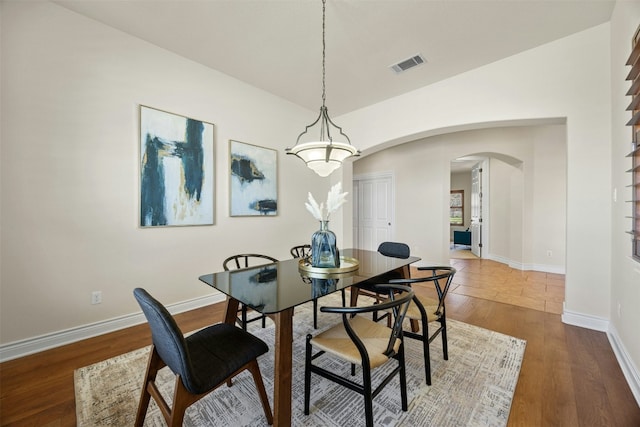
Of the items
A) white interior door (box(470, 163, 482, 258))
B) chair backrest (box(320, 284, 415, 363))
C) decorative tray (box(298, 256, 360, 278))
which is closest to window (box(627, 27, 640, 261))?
chair backrest (box(320, 284, 415, 363))

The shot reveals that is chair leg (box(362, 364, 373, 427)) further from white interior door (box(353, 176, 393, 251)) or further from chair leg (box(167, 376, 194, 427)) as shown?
white interior door (box(353, 176, 393, 251))

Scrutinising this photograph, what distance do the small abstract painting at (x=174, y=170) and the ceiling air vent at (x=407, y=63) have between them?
2.42m

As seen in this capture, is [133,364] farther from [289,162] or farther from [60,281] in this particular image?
[289,162]

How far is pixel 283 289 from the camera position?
62.3 inches

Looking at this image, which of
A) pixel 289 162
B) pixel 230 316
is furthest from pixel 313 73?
pixel 230 316

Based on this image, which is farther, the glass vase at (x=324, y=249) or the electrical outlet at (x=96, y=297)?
the electrical outlet at (x=96, y=297)

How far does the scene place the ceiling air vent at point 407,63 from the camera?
2.97 m

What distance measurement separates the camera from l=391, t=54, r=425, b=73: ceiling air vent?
9.76ft

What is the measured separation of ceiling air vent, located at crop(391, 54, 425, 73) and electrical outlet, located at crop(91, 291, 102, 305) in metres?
4.02

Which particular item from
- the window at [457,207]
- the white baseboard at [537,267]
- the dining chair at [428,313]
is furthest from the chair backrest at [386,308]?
the window at [457,207]

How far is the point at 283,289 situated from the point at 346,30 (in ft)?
8.25

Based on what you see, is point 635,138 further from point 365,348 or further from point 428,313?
point 365,348

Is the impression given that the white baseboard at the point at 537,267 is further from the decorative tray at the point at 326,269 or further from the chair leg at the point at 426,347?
the decorative tray at the point at 326,269

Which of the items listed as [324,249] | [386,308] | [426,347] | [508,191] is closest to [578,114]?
[426,347]
